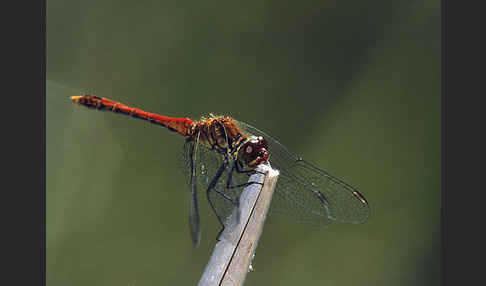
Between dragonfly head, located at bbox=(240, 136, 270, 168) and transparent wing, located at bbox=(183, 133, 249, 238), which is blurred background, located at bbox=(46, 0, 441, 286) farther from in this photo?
dragonfly head, located at bbox=(240, 136, 270, 168)

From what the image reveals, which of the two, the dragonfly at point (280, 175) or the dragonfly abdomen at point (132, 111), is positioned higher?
the dragonfly abdomen at point (132, 111)

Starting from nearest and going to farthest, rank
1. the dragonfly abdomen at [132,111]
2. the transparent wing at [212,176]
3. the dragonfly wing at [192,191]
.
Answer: the dragonfly wing at [192,191] → the transparent wing at [212,176] → the dragonfly abdomen at [132,111]

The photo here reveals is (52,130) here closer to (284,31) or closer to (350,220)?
(284,31)

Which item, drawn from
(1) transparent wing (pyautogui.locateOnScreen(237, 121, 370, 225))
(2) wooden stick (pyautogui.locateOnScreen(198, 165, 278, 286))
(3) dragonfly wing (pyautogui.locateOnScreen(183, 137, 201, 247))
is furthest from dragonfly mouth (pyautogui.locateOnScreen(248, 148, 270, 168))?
(2) wooden stick (pyautogui.locateOnScreen(198, 165, 278, 286))

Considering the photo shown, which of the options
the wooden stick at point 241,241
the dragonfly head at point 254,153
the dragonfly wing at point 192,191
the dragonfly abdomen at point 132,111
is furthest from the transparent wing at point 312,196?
the wooden stick at point 241,241

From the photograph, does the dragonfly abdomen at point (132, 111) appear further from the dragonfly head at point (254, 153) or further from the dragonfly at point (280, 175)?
the dragonfly head at point (254, 153)

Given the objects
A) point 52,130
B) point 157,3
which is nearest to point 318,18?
point 157,3

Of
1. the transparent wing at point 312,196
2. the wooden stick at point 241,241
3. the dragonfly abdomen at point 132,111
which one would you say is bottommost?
the wooden stick at point 241,241

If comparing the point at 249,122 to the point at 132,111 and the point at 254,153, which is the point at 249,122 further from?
the point at 254,153
